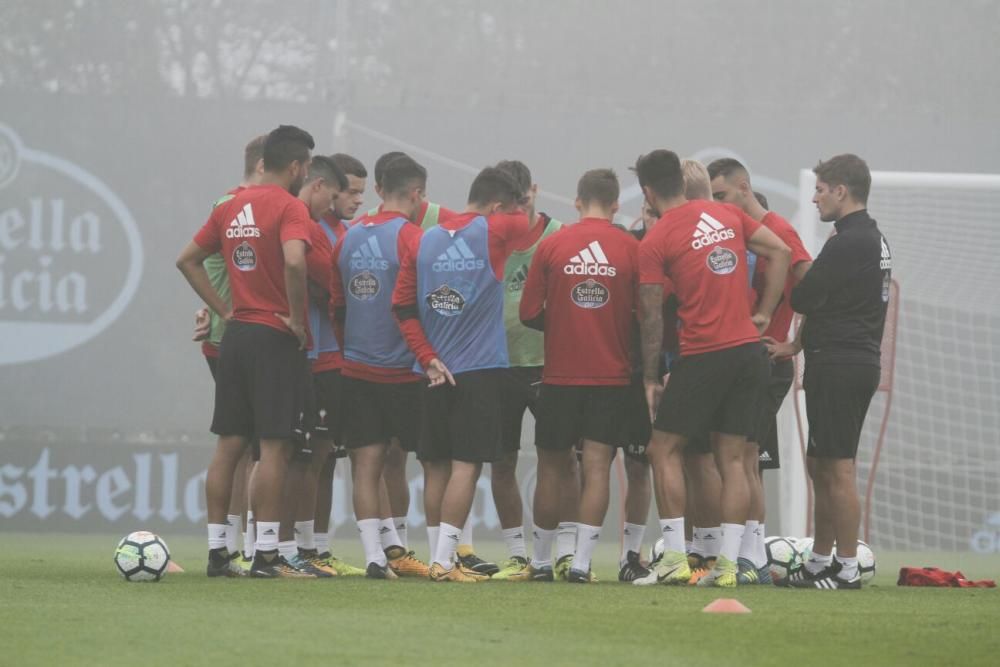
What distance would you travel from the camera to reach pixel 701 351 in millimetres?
6867

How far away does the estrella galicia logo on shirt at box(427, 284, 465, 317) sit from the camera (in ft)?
23.6

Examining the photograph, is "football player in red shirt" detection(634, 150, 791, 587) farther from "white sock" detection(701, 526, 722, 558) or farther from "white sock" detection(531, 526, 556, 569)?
"white sock" detection(531, 526, 556, 569)

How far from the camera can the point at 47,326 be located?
48.7 feet

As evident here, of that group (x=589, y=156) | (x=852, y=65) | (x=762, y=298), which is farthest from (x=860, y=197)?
(x=852, y=65)

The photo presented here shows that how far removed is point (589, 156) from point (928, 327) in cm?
388

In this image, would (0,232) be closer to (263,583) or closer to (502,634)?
(263,583)

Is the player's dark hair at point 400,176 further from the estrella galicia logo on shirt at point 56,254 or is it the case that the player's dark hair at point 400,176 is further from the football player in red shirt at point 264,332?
the estrella galicia logo on shirt at point 56,254

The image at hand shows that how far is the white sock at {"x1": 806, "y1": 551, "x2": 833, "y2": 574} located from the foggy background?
Answer: 27.0ft

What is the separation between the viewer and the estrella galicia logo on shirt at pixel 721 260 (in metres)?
6.84

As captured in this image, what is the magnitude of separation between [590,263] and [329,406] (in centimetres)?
167

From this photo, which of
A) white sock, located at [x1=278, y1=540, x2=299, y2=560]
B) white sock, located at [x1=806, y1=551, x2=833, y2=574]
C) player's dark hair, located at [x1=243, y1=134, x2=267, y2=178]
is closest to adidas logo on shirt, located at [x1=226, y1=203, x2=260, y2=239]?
player's dark hair, located at [x1=243, y1=134, x2=267, y2=178]

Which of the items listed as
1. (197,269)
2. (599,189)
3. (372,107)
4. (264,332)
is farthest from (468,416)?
(372,107)

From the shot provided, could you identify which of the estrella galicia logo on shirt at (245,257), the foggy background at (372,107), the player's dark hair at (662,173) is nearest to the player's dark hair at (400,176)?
the estrella galicia logo on shirt at (245,257)

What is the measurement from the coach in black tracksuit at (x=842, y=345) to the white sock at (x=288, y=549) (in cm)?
249
